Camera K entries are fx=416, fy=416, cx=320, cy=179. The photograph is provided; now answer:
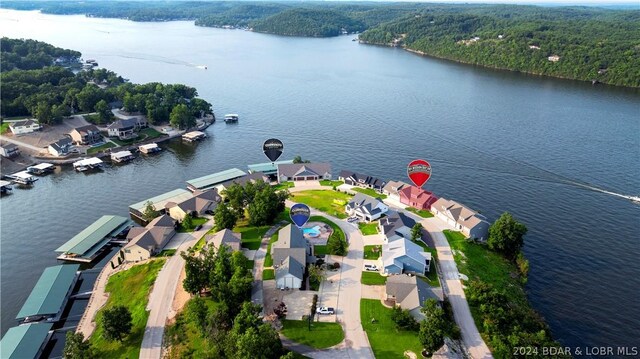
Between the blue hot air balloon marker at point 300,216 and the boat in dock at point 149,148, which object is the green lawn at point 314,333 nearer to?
the blue hot air balloon marker at point 300,216

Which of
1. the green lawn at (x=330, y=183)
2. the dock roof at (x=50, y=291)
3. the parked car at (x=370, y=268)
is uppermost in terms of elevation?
the green lawn at (x=330, y=183)

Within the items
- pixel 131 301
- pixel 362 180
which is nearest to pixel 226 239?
pixel 131 301

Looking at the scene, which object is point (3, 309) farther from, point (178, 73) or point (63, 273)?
point (178, 73)

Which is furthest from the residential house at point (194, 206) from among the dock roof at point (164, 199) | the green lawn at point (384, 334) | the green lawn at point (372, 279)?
the green lawn at point (384, 334)

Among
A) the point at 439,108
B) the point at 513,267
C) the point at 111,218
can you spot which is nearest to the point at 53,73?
the point at 111,218

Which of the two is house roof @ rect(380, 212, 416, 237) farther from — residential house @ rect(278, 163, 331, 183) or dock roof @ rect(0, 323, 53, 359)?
dock roof @ rect(0, 323, 53, 359)

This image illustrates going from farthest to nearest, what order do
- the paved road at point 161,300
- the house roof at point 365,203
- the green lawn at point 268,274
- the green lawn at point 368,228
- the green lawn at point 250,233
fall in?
1. the house roof at point 365,203
2. the green lawn at point 368,228
3. the green lawn at point 250,233
4. the green lawn at point 268,274
5. the paved road at point 161,300

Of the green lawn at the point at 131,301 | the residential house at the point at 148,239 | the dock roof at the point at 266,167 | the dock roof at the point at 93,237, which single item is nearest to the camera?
the green lawn at the point at 131,301

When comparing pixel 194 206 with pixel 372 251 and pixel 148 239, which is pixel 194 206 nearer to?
pixel 148 239
